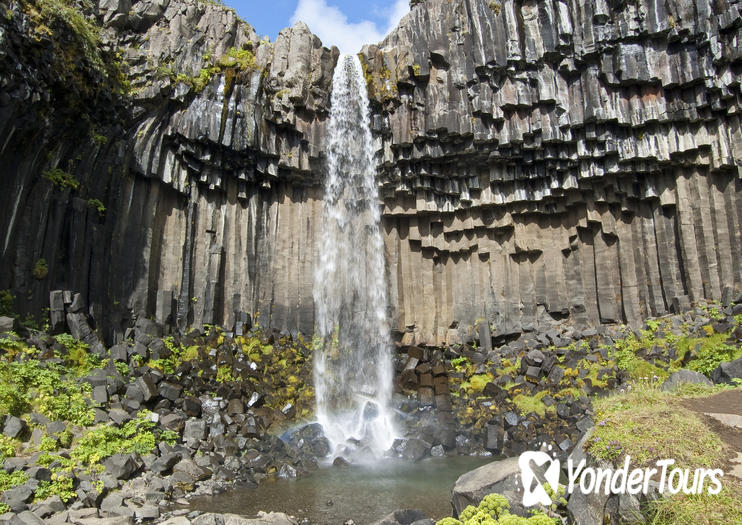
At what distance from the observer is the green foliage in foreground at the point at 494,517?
18.7 ft

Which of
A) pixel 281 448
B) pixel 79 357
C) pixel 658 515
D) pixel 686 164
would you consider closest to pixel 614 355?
pixel 686 164

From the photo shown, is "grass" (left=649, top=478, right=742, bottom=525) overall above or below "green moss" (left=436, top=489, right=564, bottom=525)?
above

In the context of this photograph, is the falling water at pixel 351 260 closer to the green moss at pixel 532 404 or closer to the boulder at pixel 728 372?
the green moss at pixel 532 404

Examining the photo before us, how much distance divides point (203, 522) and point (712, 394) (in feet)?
28.4

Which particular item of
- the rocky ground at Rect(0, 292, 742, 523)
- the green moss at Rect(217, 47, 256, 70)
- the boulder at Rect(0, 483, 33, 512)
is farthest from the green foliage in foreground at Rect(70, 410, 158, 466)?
the green moss at Rect(217, 47, 256, 70)

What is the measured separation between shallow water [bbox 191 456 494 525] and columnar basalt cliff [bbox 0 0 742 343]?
24.5 feet

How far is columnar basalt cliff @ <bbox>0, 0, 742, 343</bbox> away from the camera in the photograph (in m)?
16.7

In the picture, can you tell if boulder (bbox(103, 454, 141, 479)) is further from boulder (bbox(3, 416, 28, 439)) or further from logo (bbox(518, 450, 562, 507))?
logo (bbox(518, 450, 562, 507))

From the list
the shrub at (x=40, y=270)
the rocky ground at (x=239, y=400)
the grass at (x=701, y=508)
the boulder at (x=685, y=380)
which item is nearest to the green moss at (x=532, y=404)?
the rocky ground at (x=239, y=400)

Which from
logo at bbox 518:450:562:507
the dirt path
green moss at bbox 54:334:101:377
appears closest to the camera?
the dirt path

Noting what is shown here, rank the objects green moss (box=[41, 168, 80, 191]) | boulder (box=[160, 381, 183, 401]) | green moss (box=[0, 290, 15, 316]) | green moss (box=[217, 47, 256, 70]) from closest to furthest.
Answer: green moss (box=[0, 290, 15, 316]) → boulder (box=[160, 381, 183, 401]) → green moss (box=[41, 168, 80, 191]) → green moss (box=[217, 47, 256, 70])

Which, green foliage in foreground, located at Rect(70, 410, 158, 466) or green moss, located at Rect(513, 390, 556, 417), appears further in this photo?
green moss, located at Rect(513, 390, 556, 417)

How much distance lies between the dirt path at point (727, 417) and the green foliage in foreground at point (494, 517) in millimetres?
2243

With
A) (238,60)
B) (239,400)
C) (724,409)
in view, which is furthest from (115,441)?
(238,60)
